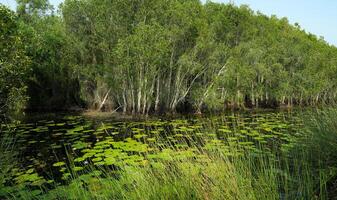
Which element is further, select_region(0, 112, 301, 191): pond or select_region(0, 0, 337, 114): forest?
select_region(0, 0, 337, 114): forest

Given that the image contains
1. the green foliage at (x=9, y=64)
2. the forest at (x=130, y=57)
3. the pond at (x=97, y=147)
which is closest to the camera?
the pond at (x=97, y=147)

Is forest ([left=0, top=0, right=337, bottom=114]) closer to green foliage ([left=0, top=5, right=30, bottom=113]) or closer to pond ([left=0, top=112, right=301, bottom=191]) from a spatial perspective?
green foliage ([left=0, top=5, right=30, bottom=113])

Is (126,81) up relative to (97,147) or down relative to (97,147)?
up

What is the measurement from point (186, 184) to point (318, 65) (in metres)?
59.5

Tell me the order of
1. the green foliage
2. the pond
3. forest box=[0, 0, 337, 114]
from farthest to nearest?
1. forest box=[0, 0, 337, 114]
2. the green foliage
3. the pond

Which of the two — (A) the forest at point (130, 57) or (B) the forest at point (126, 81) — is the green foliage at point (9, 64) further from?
(A) the forest at point (130, 57)

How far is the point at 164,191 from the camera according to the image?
13.9ft

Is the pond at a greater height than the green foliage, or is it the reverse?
the green foliage

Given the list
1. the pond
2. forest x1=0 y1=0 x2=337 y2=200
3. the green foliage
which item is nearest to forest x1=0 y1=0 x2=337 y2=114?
forest x1=0 y1=0 x2=337 y2=200

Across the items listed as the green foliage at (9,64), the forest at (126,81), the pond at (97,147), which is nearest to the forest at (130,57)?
the forest at (126,81)

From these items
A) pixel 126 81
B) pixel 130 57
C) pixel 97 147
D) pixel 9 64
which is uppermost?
pixel 130 57

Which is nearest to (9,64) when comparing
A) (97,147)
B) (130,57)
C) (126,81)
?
(97,147)

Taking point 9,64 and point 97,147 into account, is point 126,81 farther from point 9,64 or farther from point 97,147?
point 97,147

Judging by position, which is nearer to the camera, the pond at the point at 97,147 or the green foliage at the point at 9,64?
the pond at the point at 97,147
